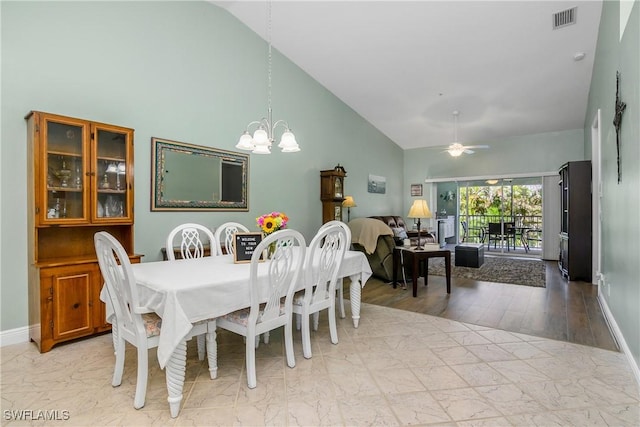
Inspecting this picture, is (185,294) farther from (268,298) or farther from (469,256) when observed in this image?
(469,256)

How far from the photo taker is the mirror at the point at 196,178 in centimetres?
379

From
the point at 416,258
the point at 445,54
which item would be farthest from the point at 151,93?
the point at 445,54

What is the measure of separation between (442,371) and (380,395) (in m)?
0.57

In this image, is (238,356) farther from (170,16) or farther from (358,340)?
(170,16)

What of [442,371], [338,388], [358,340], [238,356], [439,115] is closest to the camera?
[338,388]

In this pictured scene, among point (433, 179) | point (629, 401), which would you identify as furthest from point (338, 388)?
point (433, 179)

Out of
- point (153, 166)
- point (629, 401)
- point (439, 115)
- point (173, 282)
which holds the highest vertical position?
point (439, 115)

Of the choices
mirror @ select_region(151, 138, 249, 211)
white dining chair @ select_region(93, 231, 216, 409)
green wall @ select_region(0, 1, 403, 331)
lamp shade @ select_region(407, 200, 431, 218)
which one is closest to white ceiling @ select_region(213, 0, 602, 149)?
green wall @ select_region(0, 1, 403, 331)

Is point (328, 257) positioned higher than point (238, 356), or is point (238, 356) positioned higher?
point (328, 257)

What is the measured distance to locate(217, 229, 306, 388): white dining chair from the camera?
2.06m

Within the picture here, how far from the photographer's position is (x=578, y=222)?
5.09 metres

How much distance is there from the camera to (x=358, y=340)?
2.85 m

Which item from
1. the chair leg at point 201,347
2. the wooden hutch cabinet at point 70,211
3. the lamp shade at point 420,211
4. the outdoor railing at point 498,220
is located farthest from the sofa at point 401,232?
the wooden hutch cabinet at point 70,211

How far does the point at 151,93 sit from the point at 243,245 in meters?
2.25
